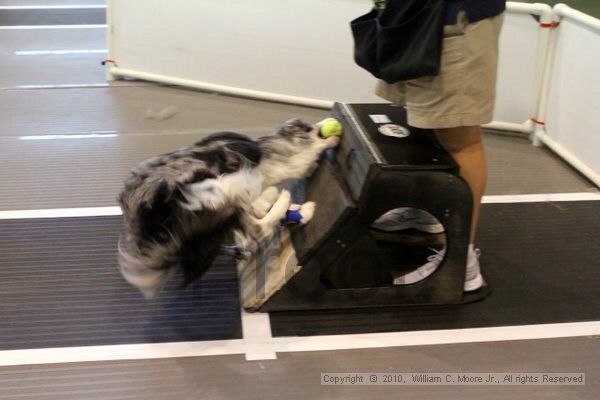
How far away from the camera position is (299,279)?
6.99 feet

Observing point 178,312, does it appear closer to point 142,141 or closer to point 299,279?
point 299,279

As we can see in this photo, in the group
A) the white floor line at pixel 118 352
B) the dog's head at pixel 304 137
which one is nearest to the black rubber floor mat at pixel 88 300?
the white floor line at pixel 118 352

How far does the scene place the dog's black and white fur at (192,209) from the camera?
6.44 feet

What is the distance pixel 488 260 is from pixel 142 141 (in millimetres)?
1927

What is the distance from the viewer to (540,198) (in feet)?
9.81

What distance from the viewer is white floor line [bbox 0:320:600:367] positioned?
1964mm

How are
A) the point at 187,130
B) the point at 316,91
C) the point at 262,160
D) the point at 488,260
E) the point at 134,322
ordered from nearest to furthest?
the point at 134,322 < the point at 262,160 < the point at 488,260 < the point at 187,130 < the point at 316,91

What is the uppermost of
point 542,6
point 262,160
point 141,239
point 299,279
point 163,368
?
point 542,6

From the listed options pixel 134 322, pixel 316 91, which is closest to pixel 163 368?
pixel 134 322

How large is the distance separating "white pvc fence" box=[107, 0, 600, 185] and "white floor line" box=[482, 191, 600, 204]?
15 centimetres

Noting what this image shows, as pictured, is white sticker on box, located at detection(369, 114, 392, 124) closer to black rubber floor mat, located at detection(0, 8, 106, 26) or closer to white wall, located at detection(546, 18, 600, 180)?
white wall, located at detection(546, 18, 600, 180)

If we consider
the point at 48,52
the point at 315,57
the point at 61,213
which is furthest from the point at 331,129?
the point at 48,52

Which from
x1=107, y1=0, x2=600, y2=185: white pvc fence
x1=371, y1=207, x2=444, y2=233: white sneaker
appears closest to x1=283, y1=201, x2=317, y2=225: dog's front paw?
x1=371, y1=207, x2=444, y2=233: white sneaker

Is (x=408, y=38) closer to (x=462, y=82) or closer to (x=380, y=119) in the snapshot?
(x=462, y=82)
